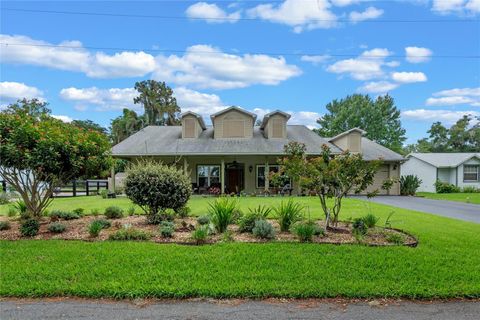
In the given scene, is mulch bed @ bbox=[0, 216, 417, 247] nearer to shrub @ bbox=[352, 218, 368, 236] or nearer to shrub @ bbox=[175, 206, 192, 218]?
shrub @ bbox=[352, 218, 368, 236]

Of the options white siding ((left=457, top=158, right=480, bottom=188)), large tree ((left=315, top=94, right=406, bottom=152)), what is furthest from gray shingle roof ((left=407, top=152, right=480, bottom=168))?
large tree ((left=315, top=94, right=406, bottom=152))

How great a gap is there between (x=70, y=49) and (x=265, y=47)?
31.4 ft

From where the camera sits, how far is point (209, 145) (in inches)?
854

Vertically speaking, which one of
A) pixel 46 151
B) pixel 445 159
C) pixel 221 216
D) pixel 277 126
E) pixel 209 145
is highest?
pixel 277 126

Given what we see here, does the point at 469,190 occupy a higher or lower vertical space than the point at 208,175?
lower

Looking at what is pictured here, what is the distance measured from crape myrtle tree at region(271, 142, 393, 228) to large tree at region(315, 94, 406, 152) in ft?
134

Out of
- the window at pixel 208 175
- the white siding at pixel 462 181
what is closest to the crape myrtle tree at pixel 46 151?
the window at pixel 208 175

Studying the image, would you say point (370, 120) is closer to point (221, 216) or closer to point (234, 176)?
point (234, 176)

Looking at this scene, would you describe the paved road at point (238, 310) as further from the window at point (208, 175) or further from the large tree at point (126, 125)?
the large tree at point (126, 125)

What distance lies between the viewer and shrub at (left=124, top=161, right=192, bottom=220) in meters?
7.92

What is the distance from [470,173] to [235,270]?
31294 mm

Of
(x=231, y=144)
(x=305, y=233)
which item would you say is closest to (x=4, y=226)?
(x=305, y=233)

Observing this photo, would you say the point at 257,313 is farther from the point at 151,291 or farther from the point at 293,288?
the point at 151,291

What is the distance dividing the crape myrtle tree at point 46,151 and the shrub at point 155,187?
1.02 m
